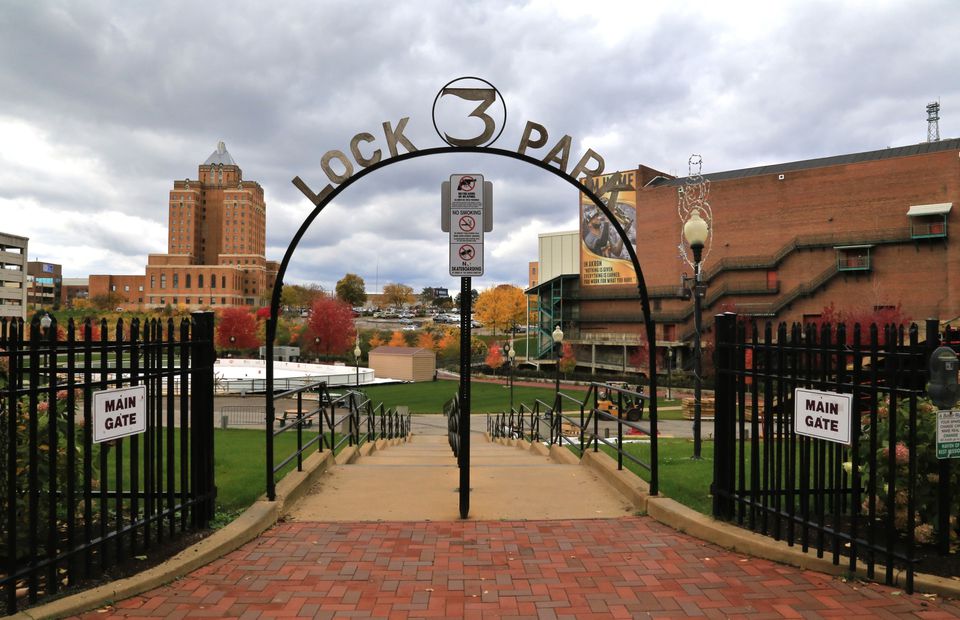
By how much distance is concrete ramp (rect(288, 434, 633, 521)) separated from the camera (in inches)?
236

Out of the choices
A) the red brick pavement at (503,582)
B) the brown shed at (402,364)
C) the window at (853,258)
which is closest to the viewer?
the red brick pavement at (503,582)

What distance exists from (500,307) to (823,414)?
8677 centimetres

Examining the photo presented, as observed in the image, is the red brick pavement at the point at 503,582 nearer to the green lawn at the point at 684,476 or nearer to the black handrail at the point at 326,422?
the green lawn at the point at 684,476

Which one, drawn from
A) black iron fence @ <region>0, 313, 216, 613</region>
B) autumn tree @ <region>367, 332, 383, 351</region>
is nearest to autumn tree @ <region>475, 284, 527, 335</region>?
autumn tree @ <region>367, 332, 383, 351</region>

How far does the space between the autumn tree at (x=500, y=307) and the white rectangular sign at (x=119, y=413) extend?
85.0 m

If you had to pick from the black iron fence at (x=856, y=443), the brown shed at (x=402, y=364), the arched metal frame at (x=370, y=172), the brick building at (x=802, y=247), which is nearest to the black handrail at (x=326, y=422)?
the arched metal frame at (x=370, y=172)

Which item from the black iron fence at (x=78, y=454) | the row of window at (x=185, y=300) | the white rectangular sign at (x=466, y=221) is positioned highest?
the row of window at (x=185, y=300)

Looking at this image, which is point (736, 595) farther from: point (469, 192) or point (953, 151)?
point (953, 151)

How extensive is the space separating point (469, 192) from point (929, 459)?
14.6 feet

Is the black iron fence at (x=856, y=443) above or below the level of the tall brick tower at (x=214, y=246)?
below

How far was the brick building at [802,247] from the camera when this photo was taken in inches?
1873

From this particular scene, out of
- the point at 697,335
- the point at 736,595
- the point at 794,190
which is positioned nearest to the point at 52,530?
the point at 736,595

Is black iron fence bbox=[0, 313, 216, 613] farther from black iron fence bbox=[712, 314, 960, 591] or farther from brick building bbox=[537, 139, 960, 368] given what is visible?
brick building bbox=[537, 139, 960, 368]

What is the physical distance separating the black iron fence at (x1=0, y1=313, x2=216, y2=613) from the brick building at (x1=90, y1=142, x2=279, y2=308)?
125761mm
